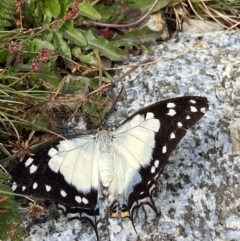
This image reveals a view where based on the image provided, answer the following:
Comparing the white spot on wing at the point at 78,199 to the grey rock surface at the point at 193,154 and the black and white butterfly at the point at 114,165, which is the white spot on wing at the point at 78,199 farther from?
the grey rock surface at the point at 193,154

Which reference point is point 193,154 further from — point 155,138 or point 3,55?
point 3,55

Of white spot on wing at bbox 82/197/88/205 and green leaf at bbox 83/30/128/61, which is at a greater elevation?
green leaf at bbox 83/30/128/61

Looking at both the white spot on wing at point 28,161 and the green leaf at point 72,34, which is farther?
the green leaf at point 72,34

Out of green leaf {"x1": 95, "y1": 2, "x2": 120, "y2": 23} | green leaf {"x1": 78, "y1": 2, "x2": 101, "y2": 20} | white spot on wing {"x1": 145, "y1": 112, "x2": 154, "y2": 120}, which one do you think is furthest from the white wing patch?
green leaf {"x1": 95, "y1": 2, "x2": 120, "y2": 23}

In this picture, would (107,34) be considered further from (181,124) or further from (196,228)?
(196,228)

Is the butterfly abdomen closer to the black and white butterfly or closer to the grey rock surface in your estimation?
the black and white butterfly

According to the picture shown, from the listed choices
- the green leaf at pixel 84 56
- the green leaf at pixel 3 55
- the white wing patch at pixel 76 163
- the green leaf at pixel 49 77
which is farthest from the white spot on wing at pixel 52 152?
the green leaf at pixel 84 56

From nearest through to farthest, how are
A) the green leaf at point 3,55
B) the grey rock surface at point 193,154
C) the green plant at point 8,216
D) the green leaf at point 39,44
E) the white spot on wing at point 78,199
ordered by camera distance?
the green plant at point 8,216, the white spot on wing at point 78,199, the grey rock surface at point 193,154, the green leaf at point 3,55, the green leaf at point 39,44
